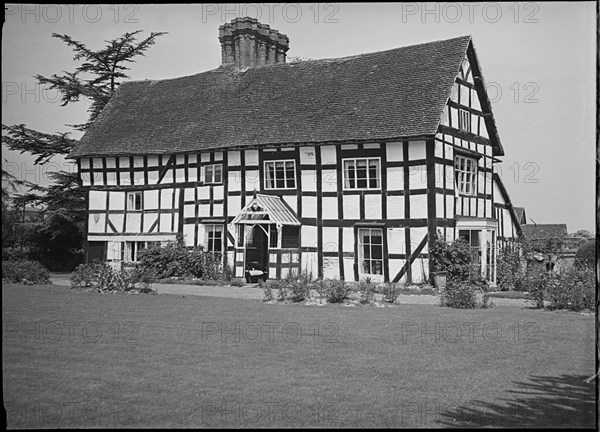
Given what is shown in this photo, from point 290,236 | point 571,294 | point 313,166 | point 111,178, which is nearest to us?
point 571,294

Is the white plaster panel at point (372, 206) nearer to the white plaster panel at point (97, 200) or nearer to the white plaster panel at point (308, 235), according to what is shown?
the white plaster panel at point (308, 235)

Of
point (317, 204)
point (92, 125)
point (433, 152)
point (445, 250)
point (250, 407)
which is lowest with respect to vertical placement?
point (250, 407)

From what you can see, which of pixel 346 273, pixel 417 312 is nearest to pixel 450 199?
pixel 346 273

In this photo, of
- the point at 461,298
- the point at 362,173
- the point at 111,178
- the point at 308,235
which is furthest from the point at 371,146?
the point at 111,178

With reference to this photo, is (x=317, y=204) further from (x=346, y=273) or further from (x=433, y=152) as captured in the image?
(x=433, y=152)

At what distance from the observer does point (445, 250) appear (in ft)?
65.0

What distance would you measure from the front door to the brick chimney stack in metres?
8.30

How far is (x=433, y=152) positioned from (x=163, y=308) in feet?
33.6

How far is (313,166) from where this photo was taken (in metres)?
21.9

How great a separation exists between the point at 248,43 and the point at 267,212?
9.80 m

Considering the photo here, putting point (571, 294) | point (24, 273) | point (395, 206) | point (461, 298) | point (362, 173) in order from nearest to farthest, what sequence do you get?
point (571, 294) < point (461, 298) < point (24, 273) < point (395, 206) < point (362, 173)

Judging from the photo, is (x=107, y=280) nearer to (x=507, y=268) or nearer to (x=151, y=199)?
(x=151, y=199)

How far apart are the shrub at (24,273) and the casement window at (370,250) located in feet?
30.6

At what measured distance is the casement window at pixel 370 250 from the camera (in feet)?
68.4
